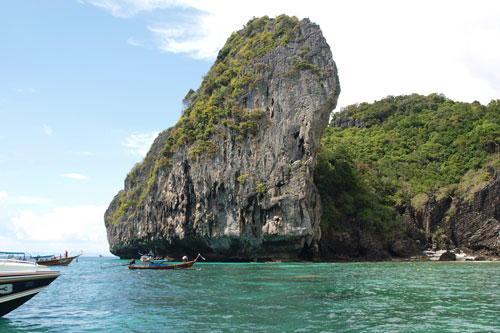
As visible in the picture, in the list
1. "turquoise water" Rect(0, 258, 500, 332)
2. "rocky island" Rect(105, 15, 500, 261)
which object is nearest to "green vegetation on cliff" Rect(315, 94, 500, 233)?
"rocky island" Rect(105, 15, 500, 261)

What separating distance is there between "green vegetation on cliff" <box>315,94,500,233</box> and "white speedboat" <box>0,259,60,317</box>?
41189mm

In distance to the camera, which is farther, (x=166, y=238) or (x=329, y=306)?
(x=166, y=238)

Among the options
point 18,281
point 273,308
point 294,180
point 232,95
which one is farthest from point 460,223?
point 18,281

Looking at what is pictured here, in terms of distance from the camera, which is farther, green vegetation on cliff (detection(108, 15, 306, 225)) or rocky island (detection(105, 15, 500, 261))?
green vegetation on cliff (detection(108, 15, 306, 225))

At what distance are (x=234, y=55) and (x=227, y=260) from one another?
106ft

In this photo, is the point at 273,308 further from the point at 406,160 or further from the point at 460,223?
the point at 406,160

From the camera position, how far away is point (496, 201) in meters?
48.4

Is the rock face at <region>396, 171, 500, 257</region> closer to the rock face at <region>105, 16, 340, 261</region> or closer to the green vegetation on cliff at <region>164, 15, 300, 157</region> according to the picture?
the rock face at <region>105, 16, 340, 261</region>

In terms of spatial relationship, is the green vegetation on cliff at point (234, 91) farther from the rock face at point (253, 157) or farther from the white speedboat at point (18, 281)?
the white speedboat at point (18, 281)

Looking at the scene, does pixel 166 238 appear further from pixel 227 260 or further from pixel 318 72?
pixel 318 72

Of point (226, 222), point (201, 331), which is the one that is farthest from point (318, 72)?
point (201, 331)

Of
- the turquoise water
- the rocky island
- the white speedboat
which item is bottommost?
the turquoise water

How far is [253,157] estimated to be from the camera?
49188 mm

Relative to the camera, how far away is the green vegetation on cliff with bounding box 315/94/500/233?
54.4 m
